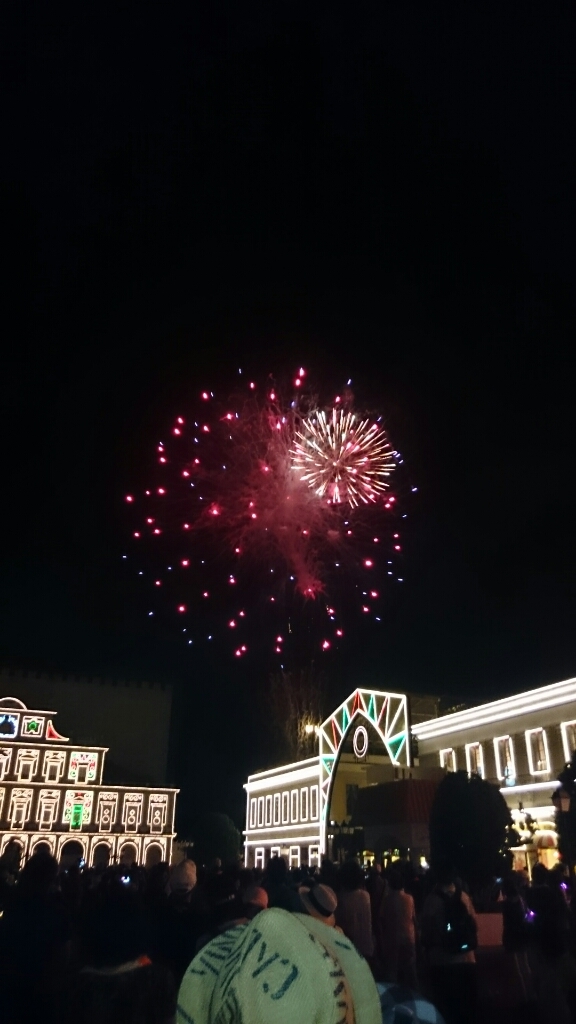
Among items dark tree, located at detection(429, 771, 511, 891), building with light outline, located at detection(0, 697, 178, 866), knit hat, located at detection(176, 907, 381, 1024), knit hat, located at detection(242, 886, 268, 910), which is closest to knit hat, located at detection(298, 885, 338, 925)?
knit hat, located at detection(242, 886, 268, 910)

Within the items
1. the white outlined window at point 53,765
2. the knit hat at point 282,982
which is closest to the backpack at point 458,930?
the knit hat at point 282,982

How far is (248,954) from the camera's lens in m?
1.61

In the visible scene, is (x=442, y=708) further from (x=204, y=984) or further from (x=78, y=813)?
(x=204, y=984)

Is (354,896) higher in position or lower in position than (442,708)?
lower

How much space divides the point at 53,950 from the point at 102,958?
225 cm

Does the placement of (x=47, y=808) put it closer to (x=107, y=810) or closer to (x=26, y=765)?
(x=26, y=765)

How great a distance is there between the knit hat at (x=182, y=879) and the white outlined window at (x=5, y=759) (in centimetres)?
4983

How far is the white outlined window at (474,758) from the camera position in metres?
36.6

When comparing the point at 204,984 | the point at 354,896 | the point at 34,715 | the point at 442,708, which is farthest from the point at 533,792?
the point at 34,715

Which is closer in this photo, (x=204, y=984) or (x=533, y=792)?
(x=204, y=984)

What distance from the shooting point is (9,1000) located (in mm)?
4730

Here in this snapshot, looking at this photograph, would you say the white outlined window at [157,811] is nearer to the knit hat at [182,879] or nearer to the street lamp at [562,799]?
the street lamp at [562,799]

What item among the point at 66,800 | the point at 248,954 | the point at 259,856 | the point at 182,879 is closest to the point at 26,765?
the point at 66,800

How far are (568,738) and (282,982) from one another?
110 ft
